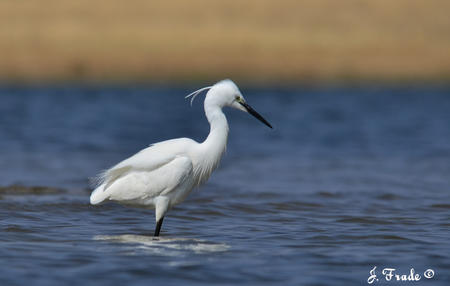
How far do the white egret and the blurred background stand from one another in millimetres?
407

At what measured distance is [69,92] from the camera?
993 inches

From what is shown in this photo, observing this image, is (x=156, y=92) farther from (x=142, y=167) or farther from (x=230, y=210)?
(x=142, y=167)

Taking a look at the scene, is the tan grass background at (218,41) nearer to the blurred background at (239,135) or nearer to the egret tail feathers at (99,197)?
the blurred background at (239,135)

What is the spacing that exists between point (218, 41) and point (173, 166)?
23372 millimetres

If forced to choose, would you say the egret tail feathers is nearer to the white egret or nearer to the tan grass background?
the white egret

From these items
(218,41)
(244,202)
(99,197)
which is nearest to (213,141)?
(99,197)

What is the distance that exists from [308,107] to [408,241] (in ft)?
47.9

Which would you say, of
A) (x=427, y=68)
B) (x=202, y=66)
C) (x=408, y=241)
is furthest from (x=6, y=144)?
(x=427, y=68)

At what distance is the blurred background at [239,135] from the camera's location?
740 centimetres

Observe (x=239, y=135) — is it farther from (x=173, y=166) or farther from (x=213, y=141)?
(x=173, y=166)

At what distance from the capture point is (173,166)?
8023 mm
